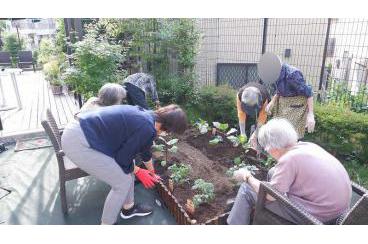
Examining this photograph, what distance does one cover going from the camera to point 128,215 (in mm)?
2561

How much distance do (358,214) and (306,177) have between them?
0.99 feet

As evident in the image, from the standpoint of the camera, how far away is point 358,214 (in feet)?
4.98

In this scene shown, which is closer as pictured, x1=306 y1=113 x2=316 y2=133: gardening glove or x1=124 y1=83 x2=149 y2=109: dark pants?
x1=306 y1=113 x2=316 y2=133: gardening glove

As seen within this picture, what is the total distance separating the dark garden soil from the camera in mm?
2484

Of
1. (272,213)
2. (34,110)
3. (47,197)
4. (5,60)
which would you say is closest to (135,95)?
(47,197)

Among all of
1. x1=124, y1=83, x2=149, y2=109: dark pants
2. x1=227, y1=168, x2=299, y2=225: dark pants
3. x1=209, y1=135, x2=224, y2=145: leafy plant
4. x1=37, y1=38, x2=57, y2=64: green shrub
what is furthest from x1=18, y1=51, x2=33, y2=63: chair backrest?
x1=227, y1=168, x2=299, y2=225: dark pants

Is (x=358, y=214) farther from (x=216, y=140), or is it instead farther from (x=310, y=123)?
(x=216, y=140)

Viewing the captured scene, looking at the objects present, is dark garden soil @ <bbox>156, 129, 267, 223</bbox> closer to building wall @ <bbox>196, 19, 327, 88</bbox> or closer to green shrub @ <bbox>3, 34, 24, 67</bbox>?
building wall @ <bbox>196, 19, 327, 88</bbox>

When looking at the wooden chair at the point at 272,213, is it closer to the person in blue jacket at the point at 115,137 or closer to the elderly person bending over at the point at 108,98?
the person in blue jacket at the point at 115,137

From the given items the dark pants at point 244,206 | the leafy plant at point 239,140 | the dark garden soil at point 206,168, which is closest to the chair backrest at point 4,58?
the dark garden soil at point 206,168

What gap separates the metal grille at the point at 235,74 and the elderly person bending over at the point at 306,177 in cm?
415

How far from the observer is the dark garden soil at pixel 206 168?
2.48 m

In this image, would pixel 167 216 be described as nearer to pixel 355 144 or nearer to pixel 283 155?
pixel 283 155

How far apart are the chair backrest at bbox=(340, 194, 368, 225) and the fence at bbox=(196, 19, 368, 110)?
3076 millimetres
